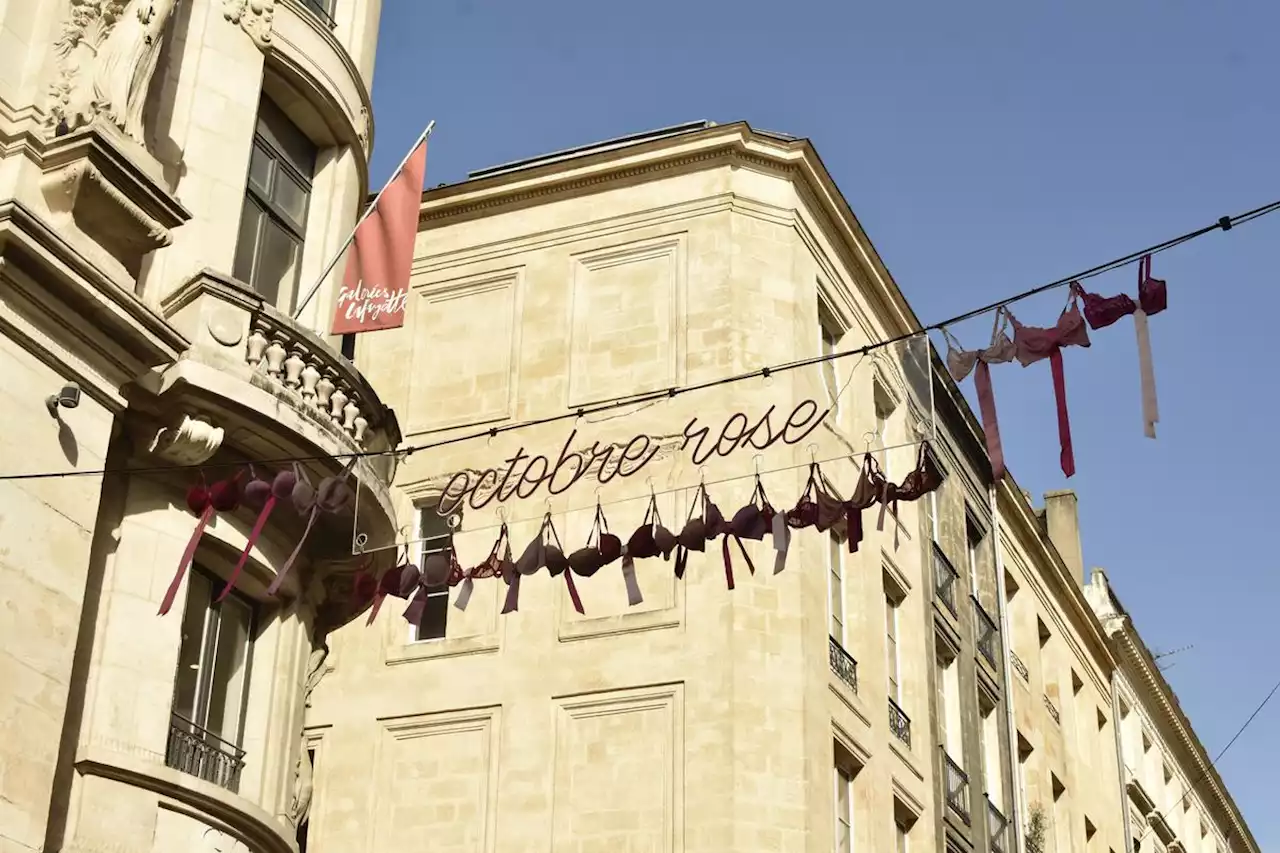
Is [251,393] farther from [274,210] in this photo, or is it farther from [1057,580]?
[1057,580]

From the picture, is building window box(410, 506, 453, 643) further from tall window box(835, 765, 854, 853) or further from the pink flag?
the pink flag

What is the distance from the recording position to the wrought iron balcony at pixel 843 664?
25031mm

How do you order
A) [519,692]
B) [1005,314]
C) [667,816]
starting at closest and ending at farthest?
1. [1005,314]
2. [667,816]
3. [519,692]

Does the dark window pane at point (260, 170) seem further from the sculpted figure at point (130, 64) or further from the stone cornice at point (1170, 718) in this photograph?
the stone cornice at point (1170, 718)

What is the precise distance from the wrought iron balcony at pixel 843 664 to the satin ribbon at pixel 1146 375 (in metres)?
12.8

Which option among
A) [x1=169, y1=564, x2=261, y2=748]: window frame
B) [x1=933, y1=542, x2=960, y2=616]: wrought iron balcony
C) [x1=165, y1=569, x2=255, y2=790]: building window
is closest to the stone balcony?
[x1=169, y1=564, x2=261, y2=748]: window frame

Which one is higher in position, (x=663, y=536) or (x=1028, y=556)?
(x=1028, y=556)

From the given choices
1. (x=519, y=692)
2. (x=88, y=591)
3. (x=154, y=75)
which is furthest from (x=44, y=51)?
(x=519, y=692)

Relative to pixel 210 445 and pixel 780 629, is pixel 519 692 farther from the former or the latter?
pixel 210 445

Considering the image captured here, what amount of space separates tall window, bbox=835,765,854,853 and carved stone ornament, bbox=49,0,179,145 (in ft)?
44.8

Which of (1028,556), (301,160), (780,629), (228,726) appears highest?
(1028,556)

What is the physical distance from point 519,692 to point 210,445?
33.5 feet

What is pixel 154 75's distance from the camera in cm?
1562

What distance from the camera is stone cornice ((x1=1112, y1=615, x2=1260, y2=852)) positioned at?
43938 millimetres
